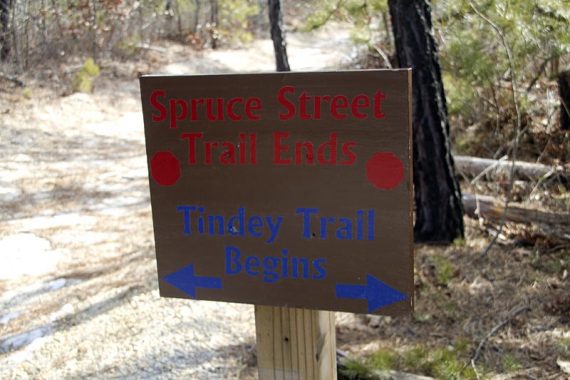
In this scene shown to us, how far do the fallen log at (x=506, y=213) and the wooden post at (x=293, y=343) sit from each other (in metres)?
3.40

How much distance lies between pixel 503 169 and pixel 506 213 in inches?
41.8

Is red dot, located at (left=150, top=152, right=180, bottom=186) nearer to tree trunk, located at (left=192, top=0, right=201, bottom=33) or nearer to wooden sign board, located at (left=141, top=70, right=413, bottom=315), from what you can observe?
wooden sign board, located at (left=141, top=70, right=413, bottom=315)

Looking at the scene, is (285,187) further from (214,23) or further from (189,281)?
(214,23)

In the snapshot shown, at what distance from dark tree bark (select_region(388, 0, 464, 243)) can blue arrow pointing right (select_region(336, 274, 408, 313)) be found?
2.95 m

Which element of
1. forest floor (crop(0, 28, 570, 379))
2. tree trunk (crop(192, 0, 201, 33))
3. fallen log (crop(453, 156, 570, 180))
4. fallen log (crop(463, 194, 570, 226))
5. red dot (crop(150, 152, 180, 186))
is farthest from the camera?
tree trunk (crop(192, 0, 201, 33))

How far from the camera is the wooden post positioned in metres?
1.80

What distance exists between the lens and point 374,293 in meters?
1.61

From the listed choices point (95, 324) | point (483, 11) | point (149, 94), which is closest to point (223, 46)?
point (483, 11)

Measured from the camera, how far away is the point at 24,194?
600 centimetres

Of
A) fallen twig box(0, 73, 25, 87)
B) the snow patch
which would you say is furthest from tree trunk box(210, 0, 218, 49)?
the snow patch

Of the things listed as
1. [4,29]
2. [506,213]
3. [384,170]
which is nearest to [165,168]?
[384,170]

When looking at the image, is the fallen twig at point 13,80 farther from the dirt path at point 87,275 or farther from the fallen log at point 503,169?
the fallen log at point 503,169

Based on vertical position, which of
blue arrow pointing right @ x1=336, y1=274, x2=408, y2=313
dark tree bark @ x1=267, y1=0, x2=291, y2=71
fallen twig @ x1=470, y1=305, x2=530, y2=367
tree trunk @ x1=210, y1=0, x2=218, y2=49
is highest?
tree trunk @ x1=210, y1=0, x2=218, y2=49

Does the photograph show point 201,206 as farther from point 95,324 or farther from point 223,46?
point 223,46
